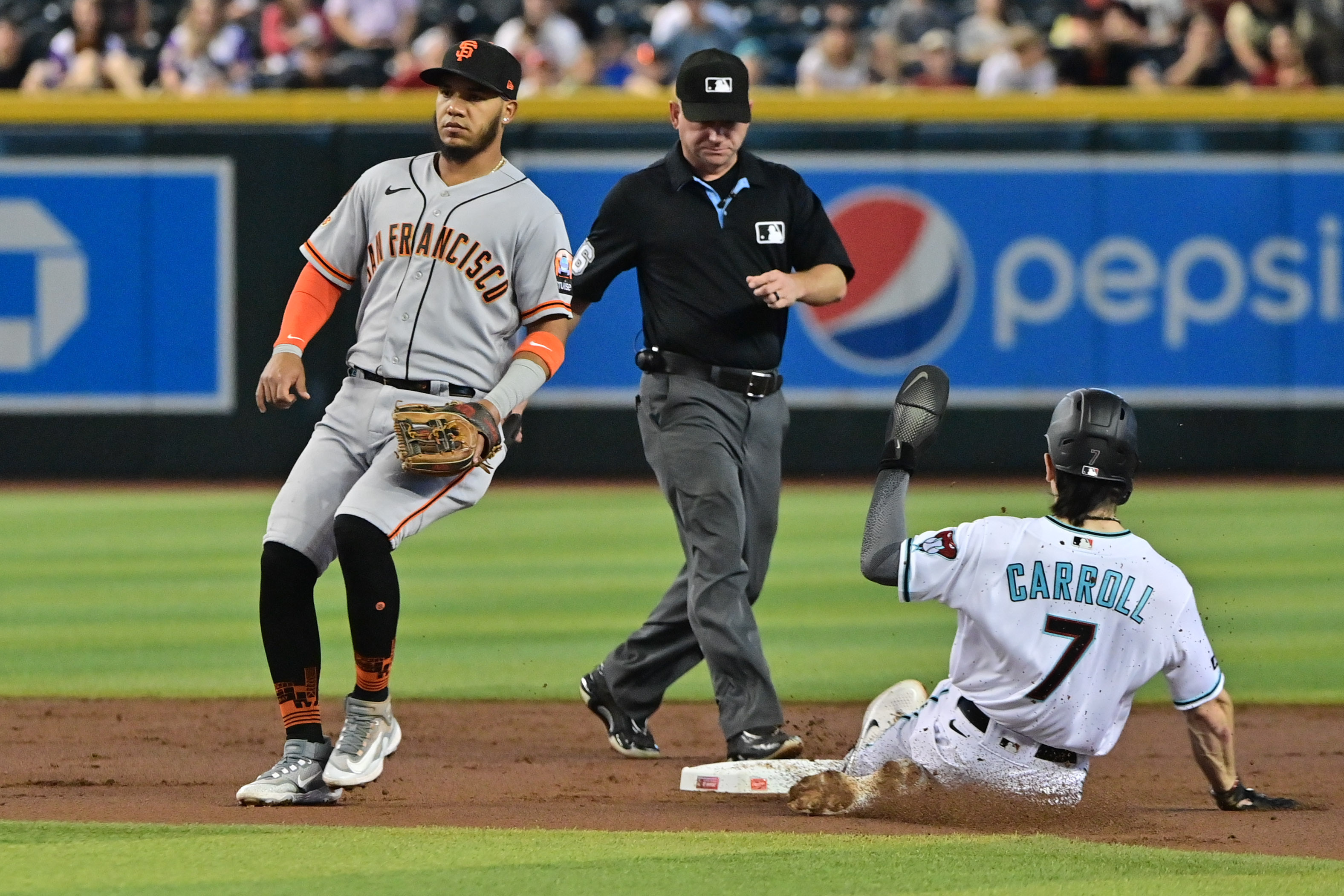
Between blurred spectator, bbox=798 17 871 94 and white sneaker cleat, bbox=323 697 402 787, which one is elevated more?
blurred spectator, bbox=798 17 871 94

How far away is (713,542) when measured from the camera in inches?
216

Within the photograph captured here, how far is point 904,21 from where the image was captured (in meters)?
16.0

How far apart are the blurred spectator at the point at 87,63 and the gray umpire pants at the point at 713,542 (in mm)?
10148

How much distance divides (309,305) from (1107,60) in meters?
11.0

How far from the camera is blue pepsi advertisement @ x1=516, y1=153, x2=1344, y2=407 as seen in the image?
14.4 metres

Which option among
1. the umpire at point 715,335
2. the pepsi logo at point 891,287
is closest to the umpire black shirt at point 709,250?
the umpire at point 715,335

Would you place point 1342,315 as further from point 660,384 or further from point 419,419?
point 419,419

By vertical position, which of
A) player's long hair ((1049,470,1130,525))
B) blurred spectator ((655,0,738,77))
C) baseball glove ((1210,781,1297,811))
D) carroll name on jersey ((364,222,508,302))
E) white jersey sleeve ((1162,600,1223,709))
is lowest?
baseball glove ((1210,781,1297,811))

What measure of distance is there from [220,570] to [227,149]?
516cm

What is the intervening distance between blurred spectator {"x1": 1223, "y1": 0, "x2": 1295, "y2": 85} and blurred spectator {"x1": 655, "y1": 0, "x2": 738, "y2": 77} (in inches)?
157

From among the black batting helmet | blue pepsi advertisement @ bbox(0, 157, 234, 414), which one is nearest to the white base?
the black batting helmet

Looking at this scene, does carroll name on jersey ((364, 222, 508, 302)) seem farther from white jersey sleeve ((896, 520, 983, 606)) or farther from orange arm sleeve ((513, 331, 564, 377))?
white jersey sleeve ((896, 520, 983, 606))

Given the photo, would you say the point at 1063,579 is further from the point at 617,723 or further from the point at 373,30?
the point at 373,30

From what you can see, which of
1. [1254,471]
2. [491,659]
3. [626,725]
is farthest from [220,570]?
[1254,471]
